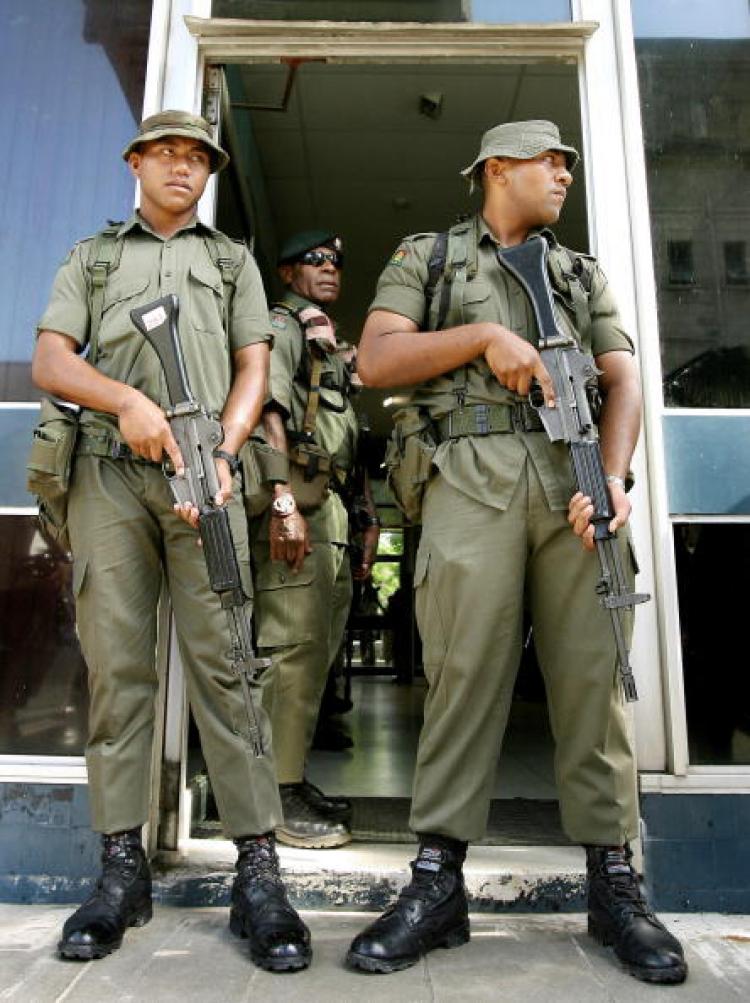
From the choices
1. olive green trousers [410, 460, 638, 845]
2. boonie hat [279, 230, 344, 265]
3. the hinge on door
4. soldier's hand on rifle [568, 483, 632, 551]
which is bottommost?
olive green trousers [410, 460, 638, 845]

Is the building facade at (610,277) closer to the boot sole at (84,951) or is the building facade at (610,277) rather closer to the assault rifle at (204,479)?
the boot sole at (84,951)

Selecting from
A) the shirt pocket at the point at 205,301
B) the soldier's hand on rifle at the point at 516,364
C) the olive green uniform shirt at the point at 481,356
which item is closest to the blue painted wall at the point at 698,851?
the olive green uniform shirt at the point at 481,356

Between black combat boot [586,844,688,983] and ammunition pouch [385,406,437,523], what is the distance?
988 millimetres

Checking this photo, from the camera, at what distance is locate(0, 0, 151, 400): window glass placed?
288 cm

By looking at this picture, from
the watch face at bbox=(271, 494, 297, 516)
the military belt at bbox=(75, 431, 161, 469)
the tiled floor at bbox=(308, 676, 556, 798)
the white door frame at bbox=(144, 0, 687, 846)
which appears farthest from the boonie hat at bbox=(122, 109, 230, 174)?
the tiled floor at bbox=(308, 676, 556, 798)

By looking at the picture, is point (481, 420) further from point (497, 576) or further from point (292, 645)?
point (292, 645)

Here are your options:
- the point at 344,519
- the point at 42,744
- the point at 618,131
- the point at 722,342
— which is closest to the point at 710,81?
the point at 618,131

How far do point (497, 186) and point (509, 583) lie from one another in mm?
1102

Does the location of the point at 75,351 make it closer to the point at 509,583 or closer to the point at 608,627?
the point at 509,583

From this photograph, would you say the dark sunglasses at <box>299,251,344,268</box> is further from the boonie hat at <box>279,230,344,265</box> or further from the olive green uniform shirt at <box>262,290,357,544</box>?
the olive green uniform shirt at <box>262,290,357,544</box>

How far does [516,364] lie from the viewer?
2016 millimetres

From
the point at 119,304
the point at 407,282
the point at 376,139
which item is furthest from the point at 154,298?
the point at 376,139

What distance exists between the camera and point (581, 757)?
80.5 inches

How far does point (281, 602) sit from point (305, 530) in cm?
27
